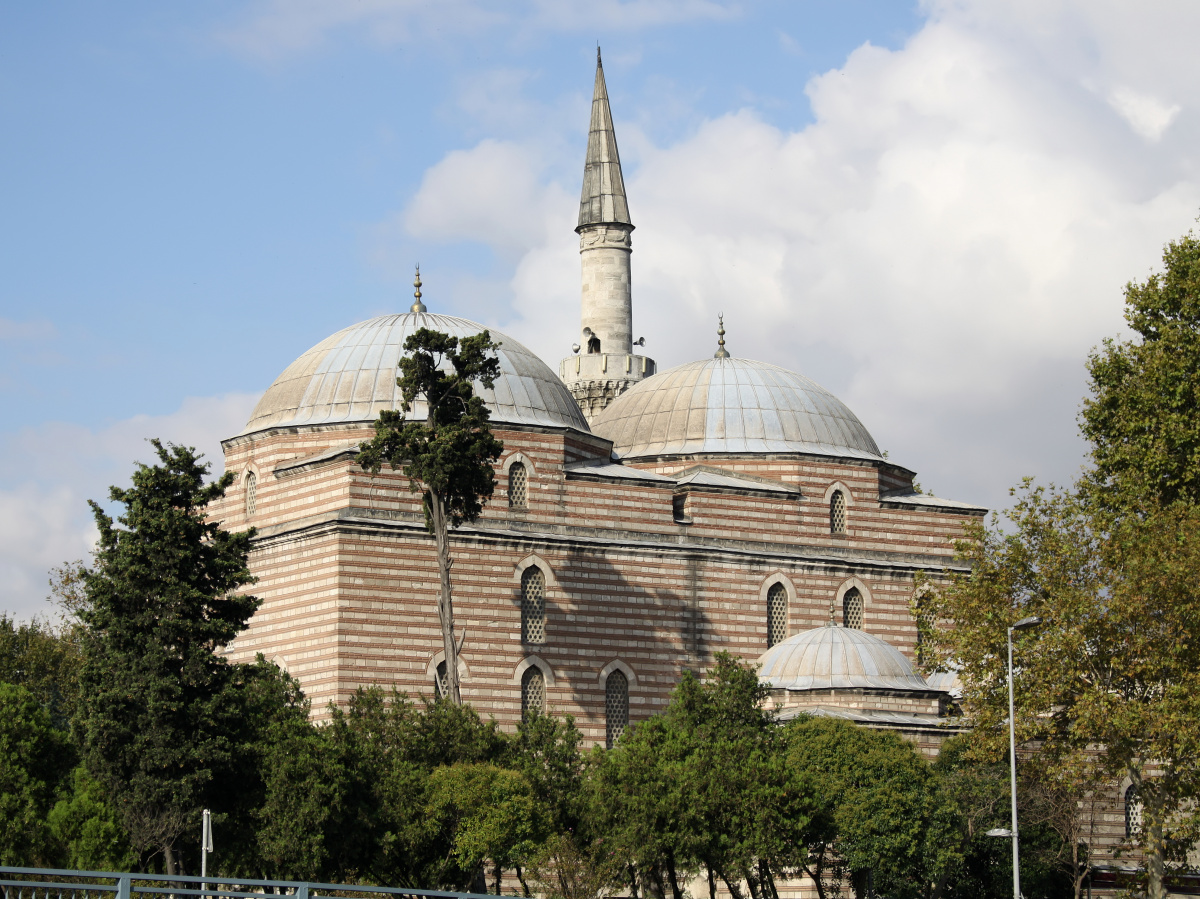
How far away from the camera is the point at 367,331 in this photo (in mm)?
45812

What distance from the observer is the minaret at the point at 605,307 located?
61.0 metres

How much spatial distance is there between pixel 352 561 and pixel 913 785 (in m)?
13.3

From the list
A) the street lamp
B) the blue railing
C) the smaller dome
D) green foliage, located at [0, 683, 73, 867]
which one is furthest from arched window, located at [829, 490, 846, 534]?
green foliage, located at [0, 683, 73, 867]

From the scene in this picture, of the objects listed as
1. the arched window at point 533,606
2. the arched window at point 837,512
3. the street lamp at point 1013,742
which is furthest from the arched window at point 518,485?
the street lamp at point 1013,742

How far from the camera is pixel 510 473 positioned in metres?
43.2

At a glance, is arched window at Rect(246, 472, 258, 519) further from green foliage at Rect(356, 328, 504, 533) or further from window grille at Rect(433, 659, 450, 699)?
green foliage at Rect(356, 328, 504, 533)

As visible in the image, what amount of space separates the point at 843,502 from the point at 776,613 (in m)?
4.09

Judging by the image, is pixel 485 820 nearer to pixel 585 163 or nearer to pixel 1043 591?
pixel 1043 591

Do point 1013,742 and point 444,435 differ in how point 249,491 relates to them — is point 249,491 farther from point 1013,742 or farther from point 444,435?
point 1013,742

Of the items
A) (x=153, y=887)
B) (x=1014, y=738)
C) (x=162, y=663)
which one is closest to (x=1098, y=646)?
(x=1014, y=738)

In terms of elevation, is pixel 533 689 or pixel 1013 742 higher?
pixel 533 689

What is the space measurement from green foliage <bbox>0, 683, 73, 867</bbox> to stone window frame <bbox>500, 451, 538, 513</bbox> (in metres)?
14.2

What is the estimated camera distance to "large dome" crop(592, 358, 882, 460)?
49.7 meters

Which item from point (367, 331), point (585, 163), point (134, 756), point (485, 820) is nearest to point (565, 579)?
point (367, 331)
